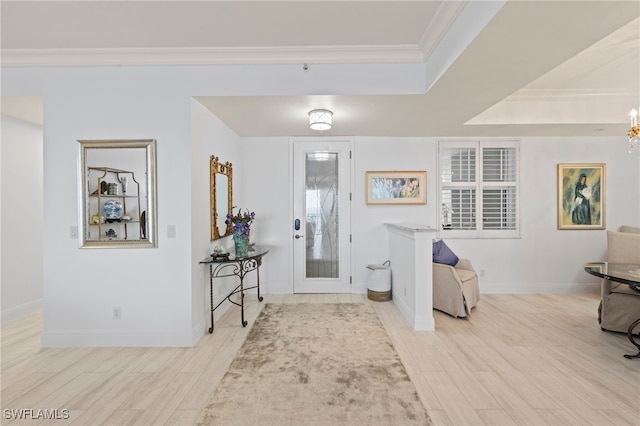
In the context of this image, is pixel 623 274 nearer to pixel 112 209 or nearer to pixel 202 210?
pixel 202 210

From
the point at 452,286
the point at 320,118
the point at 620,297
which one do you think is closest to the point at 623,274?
the point at 620,297

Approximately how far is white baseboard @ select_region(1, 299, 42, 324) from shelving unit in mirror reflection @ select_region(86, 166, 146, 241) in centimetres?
178

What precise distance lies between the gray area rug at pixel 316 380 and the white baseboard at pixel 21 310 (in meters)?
2.85

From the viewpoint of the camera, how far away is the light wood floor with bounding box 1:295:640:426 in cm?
201

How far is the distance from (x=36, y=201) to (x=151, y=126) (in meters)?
2.36

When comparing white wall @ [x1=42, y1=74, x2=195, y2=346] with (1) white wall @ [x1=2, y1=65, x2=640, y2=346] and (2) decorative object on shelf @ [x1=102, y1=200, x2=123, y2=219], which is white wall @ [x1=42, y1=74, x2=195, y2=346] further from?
(2) decorative object on shelf @ [x1=102, y1=200, x2=123, y2=219]

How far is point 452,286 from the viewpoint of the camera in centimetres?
374

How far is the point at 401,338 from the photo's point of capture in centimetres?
315

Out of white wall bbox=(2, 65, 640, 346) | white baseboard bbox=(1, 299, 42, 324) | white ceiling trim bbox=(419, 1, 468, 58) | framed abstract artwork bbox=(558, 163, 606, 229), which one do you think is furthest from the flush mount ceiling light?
white baseboard bbox=(1, 299, 42, 324)

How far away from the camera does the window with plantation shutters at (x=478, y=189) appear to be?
15.8 feet

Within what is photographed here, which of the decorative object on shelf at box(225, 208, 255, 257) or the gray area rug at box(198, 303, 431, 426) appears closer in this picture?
the gray area rug at box(198, 303, 431, 426)

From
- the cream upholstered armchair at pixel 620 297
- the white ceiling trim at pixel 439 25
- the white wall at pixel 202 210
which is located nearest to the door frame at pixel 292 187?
the white wall at pixel 202 210

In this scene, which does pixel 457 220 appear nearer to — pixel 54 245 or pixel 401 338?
pixel 401 338

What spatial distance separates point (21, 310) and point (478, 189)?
246 inches
